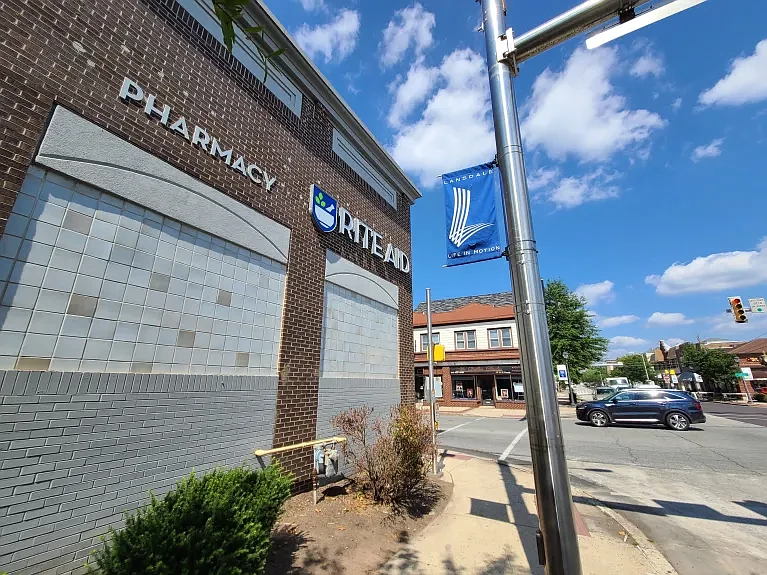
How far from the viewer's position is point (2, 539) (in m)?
3.29

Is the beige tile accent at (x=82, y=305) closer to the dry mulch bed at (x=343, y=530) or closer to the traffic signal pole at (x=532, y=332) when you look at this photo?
the dry mulch bed at (x=343, y=530)

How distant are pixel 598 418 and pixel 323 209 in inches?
659

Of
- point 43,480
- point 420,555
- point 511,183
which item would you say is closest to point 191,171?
point 43,480

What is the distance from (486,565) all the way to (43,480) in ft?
16.0

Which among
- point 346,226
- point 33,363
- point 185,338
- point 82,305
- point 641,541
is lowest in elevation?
point 641,541

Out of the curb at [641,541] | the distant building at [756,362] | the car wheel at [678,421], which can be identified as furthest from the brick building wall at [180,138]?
the distant building at [756,362]

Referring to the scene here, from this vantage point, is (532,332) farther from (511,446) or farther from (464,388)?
(464,388)

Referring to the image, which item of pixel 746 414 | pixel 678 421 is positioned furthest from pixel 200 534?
pixel 746 414

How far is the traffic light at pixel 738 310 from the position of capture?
54.7 ft

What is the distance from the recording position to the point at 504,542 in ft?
16.0

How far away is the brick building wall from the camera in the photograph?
151 inches

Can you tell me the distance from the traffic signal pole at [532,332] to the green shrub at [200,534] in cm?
271

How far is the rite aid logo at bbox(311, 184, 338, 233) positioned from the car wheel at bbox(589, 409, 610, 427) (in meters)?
16.1

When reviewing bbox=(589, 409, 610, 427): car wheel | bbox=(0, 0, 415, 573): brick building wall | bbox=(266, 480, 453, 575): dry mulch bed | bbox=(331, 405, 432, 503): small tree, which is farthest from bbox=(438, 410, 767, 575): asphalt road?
bbox=(0, 0, 415, 573): brick building wall
